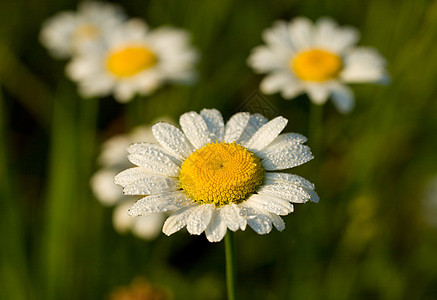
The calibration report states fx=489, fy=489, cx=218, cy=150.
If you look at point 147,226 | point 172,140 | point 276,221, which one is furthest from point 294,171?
point 276,221

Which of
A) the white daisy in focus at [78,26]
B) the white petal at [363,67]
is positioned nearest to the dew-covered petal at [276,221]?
the white petal at [363,67]

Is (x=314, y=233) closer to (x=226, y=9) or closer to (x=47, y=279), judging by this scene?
(x=47, y=279)

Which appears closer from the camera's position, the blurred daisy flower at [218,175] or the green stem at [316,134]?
the blurred daisy flower at [218,175]

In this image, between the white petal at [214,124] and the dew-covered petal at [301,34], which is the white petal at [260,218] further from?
the dew-covered petal at [301,34]

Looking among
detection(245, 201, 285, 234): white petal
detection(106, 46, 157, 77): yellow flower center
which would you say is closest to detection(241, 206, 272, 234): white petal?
detection(245, 201, 285, 234): white petal

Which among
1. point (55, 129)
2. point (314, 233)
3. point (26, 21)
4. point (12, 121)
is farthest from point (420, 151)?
point (26, 21)

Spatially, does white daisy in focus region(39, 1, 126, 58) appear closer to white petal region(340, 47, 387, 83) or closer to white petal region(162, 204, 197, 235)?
white petal region(340, 47, 387, 83)

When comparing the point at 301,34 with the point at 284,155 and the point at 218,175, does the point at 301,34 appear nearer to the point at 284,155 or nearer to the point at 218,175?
the point at 284,155
